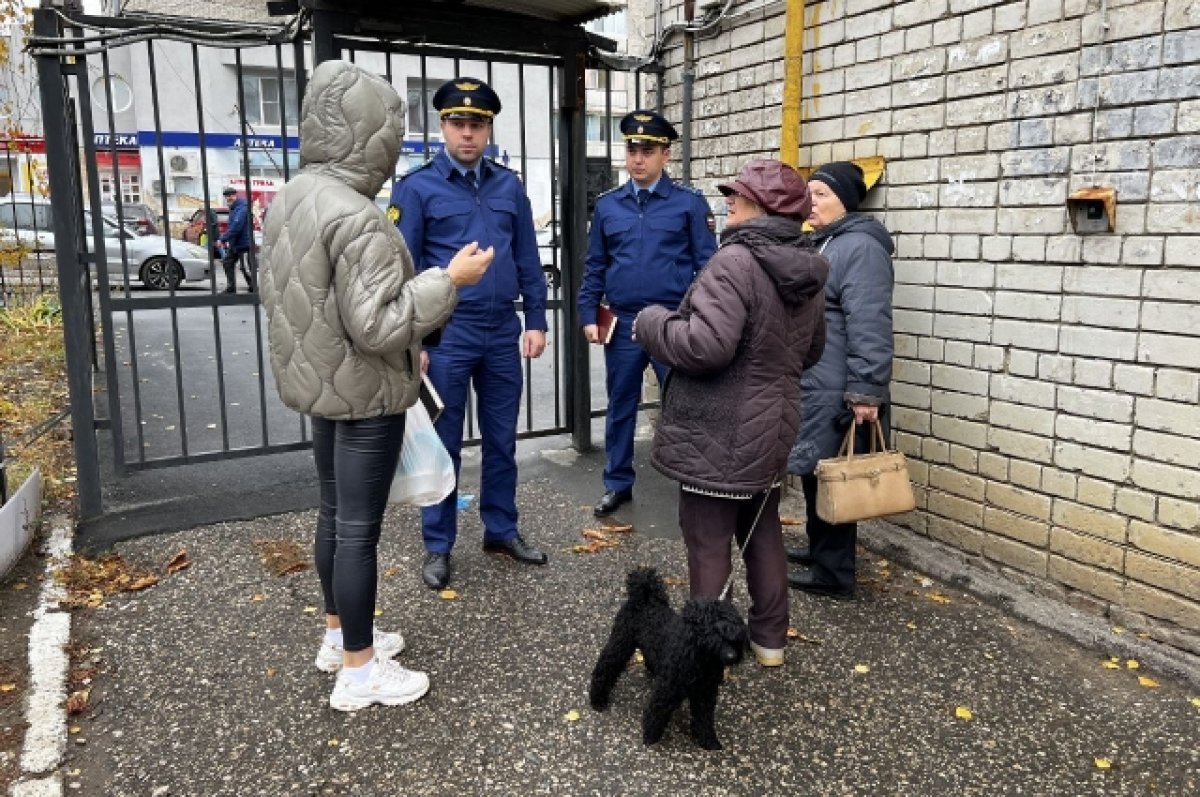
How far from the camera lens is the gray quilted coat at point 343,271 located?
2518mm

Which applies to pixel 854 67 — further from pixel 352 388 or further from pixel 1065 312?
pixel 352 388

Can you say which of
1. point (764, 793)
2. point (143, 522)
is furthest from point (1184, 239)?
point (143, 522)

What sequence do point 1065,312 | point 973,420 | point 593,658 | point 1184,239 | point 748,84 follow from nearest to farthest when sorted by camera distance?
point 1184,239 < point 593,658 < point 1065,312 < point 973,420 < point 748,84

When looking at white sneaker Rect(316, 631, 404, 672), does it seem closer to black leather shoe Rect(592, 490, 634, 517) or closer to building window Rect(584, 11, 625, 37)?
black leather shoe Rect(592, 490, 634, 517)

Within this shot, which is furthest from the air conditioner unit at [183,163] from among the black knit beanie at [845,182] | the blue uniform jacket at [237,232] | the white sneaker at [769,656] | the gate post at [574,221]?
the white sneaker at [769,656]

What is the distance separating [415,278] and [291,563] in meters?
2.03

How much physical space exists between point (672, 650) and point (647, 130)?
112 inches

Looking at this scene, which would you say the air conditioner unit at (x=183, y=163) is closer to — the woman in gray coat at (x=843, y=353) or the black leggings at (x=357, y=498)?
the woman in gray coat at (x=843, y=353)

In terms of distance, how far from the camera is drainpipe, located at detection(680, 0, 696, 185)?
5.32 meters

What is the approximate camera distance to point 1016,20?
355cm

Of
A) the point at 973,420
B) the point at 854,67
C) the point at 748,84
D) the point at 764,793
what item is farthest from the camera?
the point at 748,84

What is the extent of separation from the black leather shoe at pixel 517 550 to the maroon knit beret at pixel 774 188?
2.00m

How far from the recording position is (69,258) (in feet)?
14.1

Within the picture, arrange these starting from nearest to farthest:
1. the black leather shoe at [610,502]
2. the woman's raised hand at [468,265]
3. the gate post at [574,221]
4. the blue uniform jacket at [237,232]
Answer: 1. the woman's raised hand at [468,265]
2. the black leather shoe at [610,502]
3. the gate post at [574,221]
4. the blue uniform jacket at [237,232]
